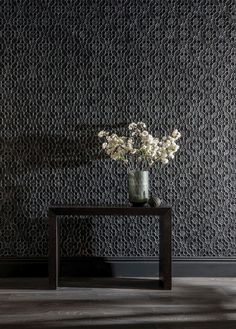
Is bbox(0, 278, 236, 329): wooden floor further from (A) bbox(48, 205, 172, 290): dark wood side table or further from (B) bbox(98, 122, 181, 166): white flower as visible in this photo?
(B) bbox(98, 122, 181, 166): white flower

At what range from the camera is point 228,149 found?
4.86 meters

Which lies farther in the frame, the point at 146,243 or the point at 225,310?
the point at 146,243

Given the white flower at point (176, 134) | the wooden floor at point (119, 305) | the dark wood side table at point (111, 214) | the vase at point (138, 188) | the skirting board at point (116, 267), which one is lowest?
the wooden floor at point (119, 305)

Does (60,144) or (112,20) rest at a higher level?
(112,20)

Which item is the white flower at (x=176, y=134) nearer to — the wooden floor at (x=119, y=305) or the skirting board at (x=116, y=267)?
the skirting board at (x=116, y=267)

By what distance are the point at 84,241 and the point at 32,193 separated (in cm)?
66

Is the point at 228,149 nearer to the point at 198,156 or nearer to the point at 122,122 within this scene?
the point at 198,156

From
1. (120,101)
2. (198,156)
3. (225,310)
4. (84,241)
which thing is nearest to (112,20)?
(120,101)

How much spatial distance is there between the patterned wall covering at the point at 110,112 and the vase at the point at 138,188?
0.39 m

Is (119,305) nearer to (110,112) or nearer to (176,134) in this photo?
(176,134)

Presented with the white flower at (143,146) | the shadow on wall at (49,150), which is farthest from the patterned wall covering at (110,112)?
the white flower at (143,146)

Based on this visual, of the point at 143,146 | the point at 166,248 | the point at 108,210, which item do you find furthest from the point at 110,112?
the point at 166,248

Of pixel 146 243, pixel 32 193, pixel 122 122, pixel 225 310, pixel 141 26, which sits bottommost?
pixel 225 310

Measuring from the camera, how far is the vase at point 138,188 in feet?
Result: 14.4
